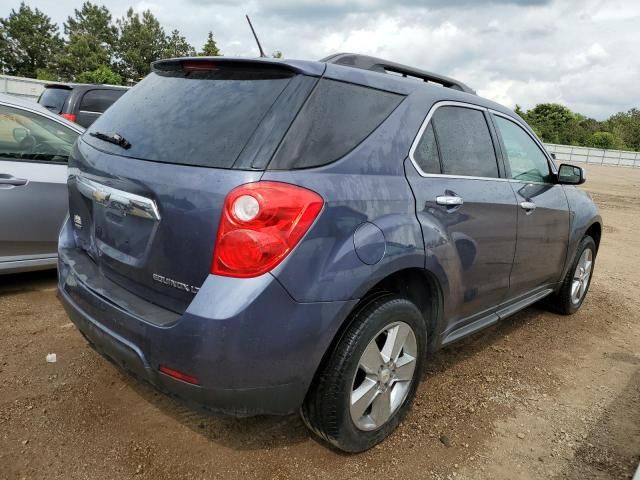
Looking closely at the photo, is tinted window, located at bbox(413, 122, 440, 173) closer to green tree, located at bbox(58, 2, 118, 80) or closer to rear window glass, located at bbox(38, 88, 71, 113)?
rear window glass, located at bbox(38, 88, 71, 113)

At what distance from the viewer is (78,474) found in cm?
223

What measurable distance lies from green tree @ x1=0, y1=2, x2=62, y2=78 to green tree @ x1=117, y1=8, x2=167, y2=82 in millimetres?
7810

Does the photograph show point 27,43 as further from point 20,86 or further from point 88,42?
point 20,86

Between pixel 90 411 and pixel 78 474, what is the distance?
1.59 ft

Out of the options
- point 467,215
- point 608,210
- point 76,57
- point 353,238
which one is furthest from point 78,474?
point 76,57

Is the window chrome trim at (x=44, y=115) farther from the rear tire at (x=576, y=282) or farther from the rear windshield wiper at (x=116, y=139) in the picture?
the rear tire at (x=576, y=282)

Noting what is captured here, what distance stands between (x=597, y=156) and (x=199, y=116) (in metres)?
52.1

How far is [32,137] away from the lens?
167 inches

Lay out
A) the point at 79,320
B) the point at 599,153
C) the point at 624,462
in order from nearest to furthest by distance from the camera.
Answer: the point at 79,320 → the point at 624,462 → the point at 599,153

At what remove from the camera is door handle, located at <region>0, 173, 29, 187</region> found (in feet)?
12.5

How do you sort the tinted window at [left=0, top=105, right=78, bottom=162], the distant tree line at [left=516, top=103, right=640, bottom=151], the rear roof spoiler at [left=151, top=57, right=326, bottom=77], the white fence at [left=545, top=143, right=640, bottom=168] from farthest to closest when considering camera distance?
the distant tree line at [left=516, top=103, right=640, bottom=151]
the white fence at [left=545, top=143, right=640, bottom=168]
the tinted window at [left=0, top=105, right=78, bottom=162]
the rear roof spoiler at [left=151, top=57, right=326, bottom=77]

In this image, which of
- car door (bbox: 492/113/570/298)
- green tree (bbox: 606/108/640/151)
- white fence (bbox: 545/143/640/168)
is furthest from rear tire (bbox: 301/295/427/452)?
green tree (bbox: 606/108/640/151)

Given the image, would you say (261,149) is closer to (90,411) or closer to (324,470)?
(324,470)

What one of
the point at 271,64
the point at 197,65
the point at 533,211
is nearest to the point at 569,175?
the point at 533,211
